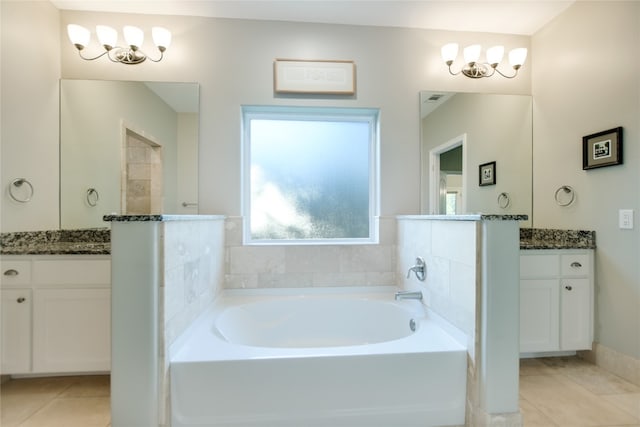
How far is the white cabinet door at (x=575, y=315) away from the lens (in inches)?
75.9

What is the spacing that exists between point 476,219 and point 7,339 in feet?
8.29

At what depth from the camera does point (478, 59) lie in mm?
2299

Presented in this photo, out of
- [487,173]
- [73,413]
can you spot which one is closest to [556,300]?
[487,173]

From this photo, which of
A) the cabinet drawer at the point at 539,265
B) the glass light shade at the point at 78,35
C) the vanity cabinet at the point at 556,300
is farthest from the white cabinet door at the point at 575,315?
the glass light shade at the point at 78,35

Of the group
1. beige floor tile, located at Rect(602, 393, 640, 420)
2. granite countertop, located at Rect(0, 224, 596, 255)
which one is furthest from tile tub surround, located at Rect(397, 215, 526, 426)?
beige floor tile, located at Rect(602, 393, 640, 420)

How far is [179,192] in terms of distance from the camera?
2100 mm

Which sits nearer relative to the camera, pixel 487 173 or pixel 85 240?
pixel 85 240

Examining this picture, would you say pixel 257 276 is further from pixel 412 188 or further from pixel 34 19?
pixel 34 19

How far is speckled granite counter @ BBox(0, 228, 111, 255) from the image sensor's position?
1687mm

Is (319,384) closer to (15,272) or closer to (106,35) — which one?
(15,272)

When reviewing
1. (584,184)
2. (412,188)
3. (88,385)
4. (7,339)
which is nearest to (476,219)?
(412,188)

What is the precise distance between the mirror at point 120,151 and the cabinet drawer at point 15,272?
0.43 m

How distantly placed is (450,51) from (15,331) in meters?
3.28

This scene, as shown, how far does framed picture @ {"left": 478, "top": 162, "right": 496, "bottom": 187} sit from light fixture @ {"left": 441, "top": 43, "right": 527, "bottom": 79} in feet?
2.31
